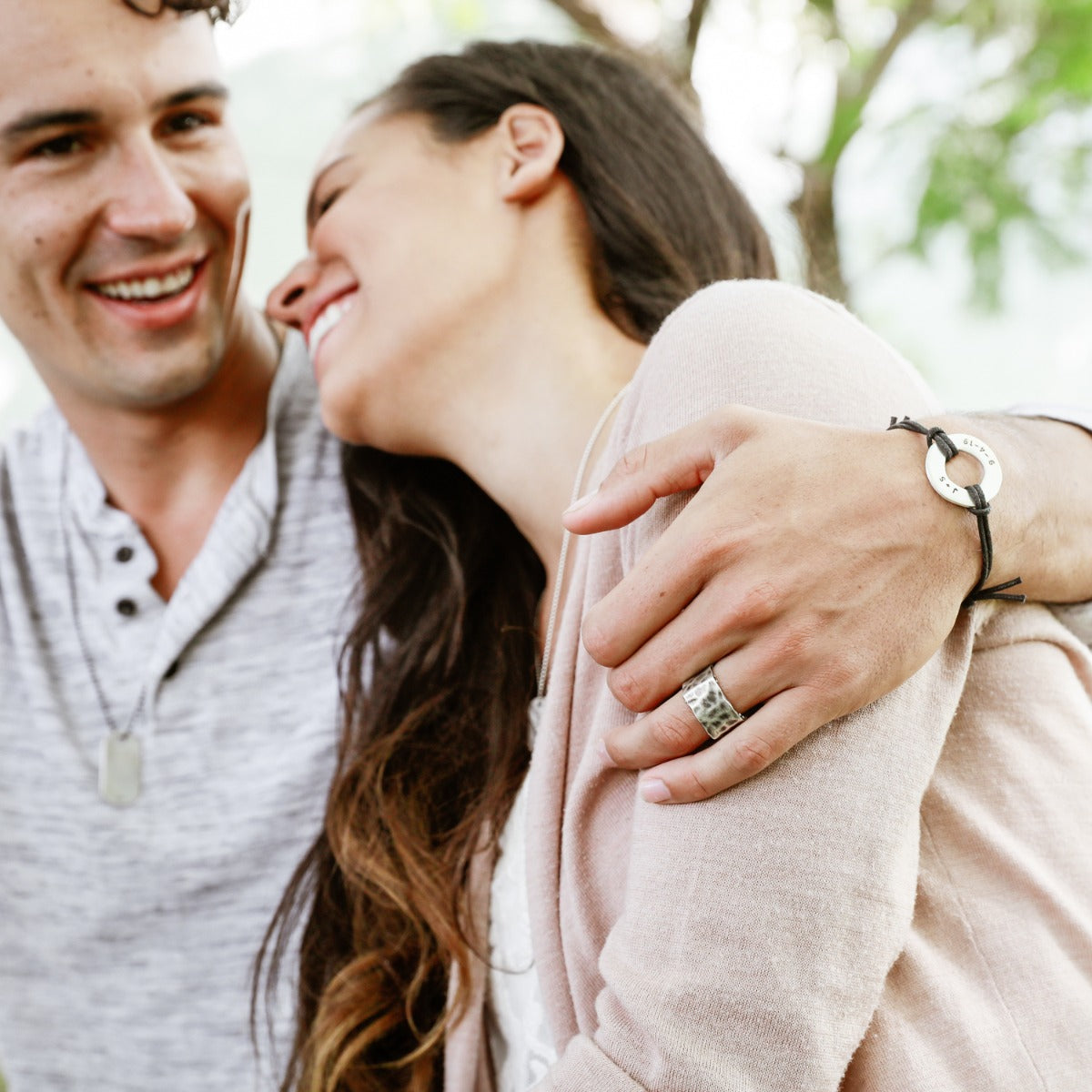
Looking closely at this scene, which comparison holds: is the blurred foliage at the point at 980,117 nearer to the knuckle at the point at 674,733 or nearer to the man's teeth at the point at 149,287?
the man's teeth at the point at 149,287

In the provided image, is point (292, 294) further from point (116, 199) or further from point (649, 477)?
point (649, 477)

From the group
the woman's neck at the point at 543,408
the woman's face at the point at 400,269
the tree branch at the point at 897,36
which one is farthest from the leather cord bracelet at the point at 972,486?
the tree branch at the point at 897,36

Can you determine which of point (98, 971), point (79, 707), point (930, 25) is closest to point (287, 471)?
point (79, 707)

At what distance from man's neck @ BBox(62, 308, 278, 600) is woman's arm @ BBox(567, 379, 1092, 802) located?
96 cm

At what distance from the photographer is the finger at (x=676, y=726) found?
33.5 inches

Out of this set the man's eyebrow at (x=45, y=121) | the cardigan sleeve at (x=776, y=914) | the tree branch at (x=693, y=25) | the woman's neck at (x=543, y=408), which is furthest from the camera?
the tree branch at (x=693, y=25)

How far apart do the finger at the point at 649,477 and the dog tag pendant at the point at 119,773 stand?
36.1 inches

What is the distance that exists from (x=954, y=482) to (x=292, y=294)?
1.03 meters

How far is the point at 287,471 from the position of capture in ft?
5.68

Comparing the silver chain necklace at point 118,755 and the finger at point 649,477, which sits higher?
the finger at point 649,477

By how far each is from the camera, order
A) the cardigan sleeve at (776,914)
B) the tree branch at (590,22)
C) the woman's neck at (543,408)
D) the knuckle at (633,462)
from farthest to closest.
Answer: the tree branch at (590,22)
the woman's neck at (543,408)
the knuckle at (633,462)
the cardigan sleeve at (776,914)

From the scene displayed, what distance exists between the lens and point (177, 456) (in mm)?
1766

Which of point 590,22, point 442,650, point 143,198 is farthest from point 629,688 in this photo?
point 590,22

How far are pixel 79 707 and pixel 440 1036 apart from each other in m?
0.69
